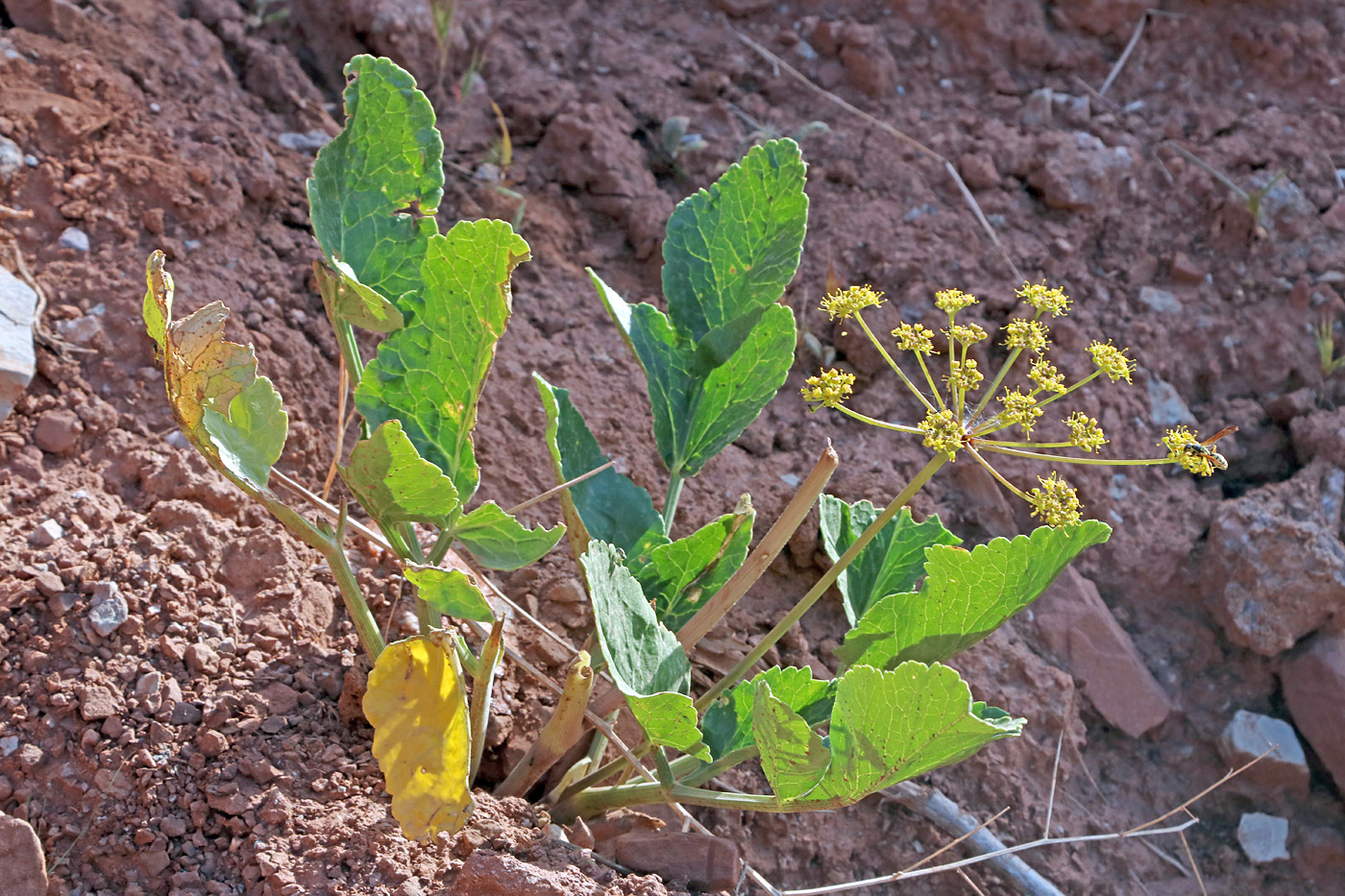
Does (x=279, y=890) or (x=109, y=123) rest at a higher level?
(x=109, y=123)

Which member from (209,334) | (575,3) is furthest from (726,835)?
(575,3)

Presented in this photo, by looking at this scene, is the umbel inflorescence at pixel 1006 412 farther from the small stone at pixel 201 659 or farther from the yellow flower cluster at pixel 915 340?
the small stone at pixel 201 659

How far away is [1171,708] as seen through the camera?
8.00 feet

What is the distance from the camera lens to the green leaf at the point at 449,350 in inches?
64.1

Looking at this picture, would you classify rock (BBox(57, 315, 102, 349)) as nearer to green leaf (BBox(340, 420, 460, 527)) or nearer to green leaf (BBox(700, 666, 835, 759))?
green leaf (BBox(340, 420, 460, 527))

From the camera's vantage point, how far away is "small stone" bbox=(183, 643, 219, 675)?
67.6 inches

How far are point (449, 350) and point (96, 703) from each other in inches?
29.8

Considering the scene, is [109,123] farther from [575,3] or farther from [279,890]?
[279,890]

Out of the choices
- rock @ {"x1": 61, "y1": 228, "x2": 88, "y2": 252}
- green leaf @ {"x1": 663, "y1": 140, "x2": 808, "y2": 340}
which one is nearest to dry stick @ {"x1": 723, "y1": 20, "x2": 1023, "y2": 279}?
green leaf @ {"x1": 663, "y1": 140, "x2": 808, "y2": 340}

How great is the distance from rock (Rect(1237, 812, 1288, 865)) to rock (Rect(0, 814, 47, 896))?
7.43 ft

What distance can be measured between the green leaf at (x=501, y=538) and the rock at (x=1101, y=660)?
4.25 ft

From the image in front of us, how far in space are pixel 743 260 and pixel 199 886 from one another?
1291 mm

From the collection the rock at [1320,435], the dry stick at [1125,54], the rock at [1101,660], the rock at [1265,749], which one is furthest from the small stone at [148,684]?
A: the dry stick at [1125,54]

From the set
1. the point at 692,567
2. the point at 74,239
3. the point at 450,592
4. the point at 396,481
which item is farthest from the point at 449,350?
the point at 74,239
